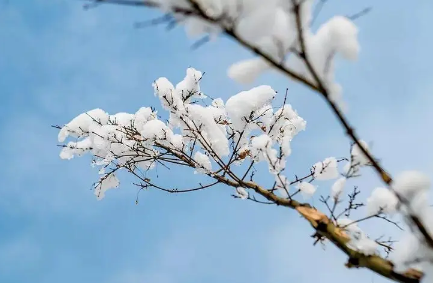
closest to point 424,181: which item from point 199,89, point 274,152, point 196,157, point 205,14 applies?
point 205,14

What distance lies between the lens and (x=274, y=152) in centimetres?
385

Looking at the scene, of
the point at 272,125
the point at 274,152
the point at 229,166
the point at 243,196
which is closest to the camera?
the point at 274,152

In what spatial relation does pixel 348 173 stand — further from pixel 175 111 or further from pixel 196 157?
pixel 175 111

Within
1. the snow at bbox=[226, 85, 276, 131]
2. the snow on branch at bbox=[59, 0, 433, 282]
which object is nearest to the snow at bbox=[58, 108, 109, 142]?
the snow on branch at bbox=[59, 0, 433, 282]

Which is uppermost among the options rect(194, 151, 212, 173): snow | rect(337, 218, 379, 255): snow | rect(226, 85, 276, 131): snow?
rect(226, 85, 276, 131): snow

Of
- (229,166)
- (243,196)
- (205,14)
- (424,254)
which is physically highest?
(229,166)

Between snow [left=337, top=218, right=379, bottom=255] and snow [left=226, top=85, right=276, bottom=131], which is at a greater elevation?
snow [left=226, top=85, right=276, bottom=131]

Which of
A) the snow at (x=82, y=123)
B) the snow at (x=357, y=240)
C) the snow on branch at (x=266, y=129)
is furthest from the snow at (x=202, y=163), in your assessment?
the snow at (x=357, y=240)

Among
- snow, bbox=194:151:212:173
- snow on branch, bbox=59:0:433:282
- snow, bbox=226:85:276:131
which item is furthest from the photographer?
snow, bbox=226:85:276:131

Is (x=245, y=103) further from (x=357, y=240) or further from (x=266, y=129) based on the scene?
(x=357, y=240)

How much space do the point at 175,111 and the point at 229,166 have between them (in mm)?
1481

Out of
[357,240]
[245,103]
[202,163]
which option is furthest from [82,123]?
[357,240]

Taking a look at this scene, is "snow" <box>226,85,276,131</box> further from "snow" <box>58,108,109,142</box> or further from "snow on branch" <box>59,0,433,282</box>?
"snow" <box>58,108,109,142</box>

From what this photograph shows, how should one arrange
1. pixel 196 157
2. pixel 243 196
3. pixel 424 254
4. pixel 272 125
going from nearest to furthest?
pixel 424 254 → pixel 243 196 → pixel 196 157 → pixel 272 125
